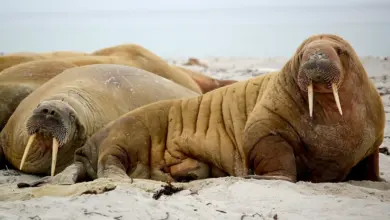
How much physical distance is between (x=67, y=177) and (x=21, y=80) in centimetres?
237

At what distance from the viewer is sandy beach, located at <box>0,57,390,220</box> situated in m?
3.81

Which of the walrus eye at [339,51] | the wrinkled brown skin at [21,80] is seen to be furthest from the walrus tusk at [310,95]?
the wrinkled brown skin at [21,80]

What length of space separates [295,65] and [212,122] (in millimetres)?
892

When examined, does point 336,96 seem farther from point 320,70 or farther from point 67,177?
point 67,177

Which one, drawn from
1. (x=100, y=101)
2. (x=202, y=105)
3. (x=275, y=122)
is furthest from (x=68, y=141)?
(x=275, y=122)

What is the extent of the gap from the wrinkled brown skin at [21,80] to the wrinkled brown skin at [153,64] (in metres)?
0.99

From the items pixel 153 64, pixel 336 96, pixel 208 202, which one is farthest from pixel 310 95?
pixel 153 64

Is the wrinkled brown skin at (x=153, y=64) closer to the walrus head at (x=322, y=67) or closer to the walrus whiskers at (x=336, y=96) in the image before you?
the walrus head at (x=322, y=67)

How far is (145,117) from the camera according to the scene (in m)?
6.07

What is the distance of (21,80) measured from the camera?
7535 mm

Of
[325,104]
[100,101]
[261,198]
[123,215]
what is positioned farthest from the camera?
[100,101]

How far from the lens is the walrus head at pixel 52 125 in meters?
5.70

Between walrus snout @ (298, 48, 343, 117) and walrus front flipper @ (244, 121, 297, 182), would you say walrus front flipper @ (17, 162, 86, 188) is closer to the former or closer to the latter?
walrus front flipper @ (244, 121, 297, 182)

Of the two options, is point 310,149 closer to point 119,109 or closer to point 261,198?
point 261,198
